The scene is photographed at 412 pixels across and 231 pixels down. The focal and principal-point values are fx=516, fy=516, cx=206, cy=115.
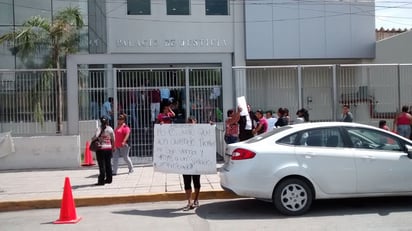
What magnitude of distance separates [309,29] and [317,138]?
22.6m

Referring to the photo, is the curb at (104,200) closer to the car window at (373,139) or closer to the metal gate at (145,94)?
the car window at (373,139)

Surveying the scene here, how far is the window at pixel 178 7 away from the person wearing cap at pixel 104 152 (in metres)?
19.0

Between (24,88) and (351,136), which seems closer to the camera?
(351,136)

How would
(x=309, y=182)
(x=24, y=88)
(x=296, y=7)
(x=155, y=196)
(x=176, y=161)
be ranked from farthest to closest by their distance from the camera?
1. (x=296, y=7)
2. (x=24, y=88)
3. (x=155, y=196)
4. (x=176, y=161)
5. (x=309, y=182)

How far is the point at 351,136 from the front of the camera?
337 inches

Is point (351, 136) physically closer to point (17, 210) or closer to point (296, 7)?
point (17, 210)

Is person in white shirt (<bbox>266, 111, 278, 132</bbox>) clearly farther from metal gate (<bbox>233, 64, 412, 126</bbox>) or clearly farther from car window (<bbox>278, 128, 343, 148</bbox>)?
car window (<bbox>278, 128, 343, 148</bbox>)

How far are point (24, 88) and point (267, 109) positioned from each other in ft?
22.2

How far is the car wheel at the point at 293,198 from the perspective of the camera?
26.8 feet

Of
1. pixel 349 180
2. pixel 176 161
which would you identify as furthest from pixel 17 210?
pixel 349 180

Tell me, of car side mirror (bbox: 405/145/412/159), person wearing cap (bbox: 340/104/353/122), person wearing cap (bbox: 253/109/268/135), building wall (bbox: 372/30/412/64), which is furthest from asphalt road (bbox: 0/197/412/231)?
building wall (bbox: 372/30/412/64)

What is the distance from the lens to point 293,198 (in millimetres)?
8211

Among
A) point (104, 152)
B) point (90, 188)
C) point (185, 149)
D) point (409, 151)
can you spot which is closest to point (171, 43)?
point (104, 152)

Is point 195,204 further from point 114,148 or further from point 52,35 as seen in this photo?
point 52,35
